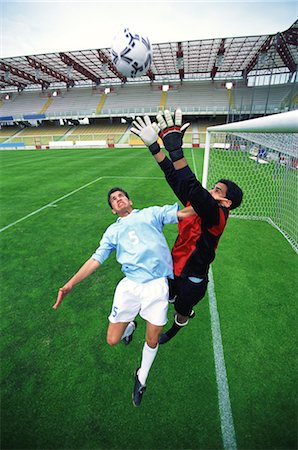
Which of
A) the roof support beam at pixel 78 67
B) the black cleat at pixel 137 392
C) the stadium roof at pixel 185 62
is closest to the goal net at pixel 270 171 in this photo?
the black cleat at pixel 137 392

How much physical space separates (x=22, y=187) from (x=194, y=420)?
988 cm

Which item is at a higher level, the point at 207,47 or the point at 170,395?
the point at 207,47

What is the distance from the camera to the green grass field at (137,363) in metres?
1.92

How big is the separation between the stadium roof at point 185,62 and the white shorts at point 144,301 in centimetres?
2492

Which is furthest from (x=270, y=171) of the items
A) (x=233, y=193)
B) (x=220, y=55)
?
(x=220, y=55)

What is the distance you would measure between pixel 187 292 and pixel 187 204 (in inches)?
33.5

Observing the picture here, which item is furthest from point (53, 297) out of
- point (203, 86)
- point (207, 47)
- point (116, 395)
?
point (203, 86)

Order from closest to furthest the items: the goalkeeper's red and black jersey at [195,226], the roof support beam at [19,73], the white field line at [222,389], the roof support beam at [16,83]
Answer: the goalkeeper's red and black jersey at [195,226]
the white field line at [222,389]
the roof support beam at [19,73]
the roof support beam at [16,83]

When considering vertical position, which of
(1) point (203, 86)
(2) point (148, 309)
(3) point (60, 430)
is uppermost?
(1) point (203, 86)

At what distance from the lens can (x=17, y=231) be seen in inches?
222

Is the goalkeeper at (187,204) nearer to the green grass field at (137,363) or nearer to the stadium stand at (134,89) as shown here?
the green grass field at (137,363)

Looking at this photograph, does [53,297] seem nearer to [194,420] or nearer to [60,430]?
[60,430]

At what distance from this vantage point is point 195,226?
7.36 ft

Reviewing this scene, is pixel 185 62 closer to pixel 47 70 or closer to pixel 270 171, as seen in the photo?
pixel 47 70
